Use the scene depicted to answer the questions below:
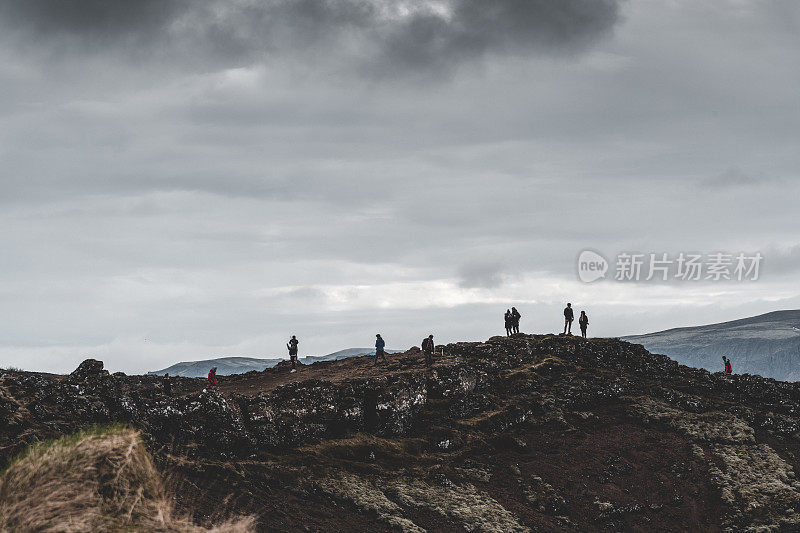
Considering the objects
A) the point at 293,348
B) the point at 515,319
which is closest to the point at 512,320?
the point at 515,319

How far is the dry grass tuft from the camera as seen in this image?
45.6 ft

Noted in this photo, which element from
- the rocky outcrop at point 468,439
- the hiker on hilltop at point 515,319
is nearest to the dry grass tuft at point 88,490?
the rocky outcrop at point 468,439

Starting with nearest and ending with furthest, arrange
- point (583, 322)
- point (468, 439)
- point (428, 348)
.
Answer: point (468, 439) < point (428, 348) < point (583, 322)

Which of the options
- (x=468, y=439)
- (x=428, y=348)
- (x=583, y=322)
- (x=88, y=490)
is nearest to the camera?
(x=88, y=490)

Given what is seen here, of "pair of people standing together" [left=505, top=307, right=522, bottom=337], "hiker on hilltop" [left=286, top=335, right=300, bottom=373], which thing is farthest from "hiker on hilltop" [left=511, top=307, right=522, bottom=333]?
"hiker on hilltop" [left=286, top=335, right=300, bottom=373]

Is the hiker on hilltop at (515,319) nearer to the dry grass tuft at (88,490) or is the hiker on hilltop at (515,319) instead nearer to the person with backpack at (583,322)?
the person with backpack at (583,322)

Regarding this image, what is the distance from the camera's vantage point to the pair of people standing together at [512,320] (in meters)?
60.1

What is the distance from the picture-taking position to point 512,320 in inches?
2370

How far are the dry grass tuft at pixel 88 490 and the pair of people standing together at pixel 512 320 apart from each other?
4595 cm

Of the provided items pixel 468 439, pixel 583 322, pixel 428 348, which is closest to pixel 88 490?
pixel 468 439

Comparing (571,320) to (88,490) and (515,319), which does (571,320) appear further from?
(88,490)

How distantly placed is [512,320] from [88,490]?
4854cm

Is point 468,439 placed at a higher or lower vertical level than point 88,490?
lower

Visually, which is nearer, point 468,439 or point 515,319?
point 468,439
